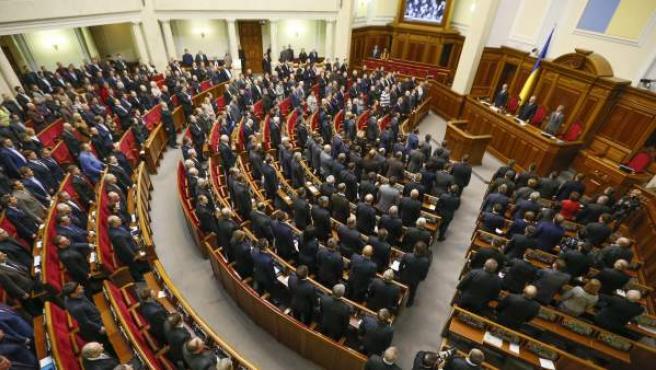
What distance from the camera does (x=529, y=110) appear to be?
31.1 ft

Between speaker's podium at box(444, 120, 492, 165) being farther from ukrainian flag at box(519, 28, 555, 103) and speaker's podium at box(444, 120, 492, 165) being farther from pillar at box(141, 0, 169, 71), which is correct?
pillar at box(141, 0, 169, 71)

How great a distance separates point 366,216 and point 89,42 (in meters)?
15.9

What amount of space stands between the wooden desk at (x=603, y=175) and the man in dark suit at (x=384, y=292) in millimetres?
6642

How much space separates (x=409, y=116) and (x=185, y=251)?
849cm

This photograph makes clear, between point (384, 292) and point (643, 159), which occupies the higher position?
point (643, 159)

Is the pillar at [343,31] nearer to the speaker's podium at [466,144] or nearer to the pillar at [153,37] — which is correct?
the pillar at [153,37]

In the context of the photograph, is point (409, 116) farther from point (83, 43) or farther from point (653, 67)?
point (83, 43)

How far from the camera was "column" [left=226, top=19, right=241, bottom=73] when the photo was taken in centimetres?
1453

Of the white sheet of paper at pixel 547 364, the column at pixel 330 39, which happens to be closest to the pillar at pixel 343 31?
the column at pixel 330 39

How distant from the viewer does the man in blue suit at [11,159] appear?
19.8 feet

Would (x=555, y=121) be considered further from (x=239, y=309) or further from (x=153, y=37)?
(x=153, y=37)

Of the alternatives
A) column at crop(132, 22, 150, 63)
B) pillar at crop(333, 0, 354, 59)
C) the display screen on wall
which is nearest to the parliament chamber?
column at crop(132, 22, 150, 63)

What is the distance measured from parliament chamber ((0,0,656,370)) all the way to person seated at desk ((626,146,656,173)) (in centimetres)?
4

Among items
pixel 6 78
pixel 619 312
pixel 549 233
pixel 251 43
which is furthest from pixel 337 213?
pixel 251 43
